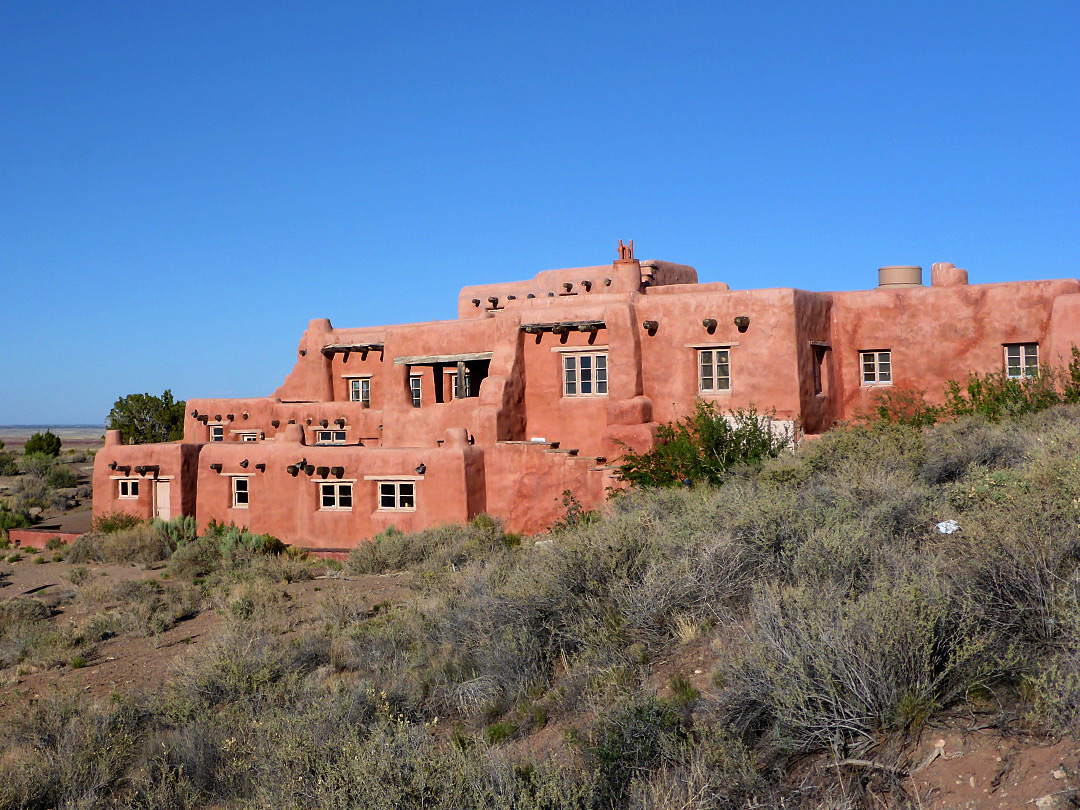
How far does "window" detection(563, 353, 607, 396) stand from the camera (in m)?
22.4

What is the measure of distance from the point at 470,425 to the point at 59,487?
91.8 feet

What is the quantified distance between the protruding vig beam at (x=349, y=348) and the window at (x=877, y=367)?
15900 millimetres

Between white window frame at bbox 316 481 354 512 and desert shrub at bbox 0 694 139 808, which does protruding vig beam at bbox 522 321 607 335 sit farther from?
desert shrub at bbox 0 694 139 808

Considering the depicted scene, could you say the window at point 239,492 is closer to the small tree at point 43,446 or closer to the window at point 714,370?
the window at point 714,370

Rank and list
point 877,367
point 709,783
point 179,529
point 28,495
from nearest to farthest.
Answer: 1. point 709,783
2. point 877,367
3. point 179,529
4. point 28,495

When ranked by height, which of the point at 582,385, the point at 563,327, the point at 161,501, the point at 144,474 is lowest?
the point at 161,501

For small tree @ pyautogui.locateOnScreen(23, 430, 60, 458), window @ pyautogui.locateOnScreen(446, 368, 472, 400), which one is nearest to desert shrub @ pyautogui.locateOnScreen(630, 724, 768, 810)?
window @ pyautogui.locateOnScreen(446, 368, 472, 400)

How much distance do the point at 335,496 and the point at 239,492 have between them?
3.53 meters

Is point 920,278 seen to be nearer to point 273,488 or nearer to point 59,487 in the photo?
point 273,488

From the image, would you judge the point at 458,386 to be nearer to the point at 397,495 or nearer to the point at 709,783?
the point at 397,495

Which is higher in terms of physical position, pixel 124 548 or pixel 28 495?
pixel 28 495

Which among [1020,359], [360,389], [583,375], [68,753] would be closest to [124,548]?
[360,389]

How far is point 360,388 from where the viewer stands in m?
31.0

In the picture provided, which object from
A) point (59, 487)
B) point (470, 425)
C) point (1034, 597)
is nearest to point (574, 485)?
point (470, 425)
